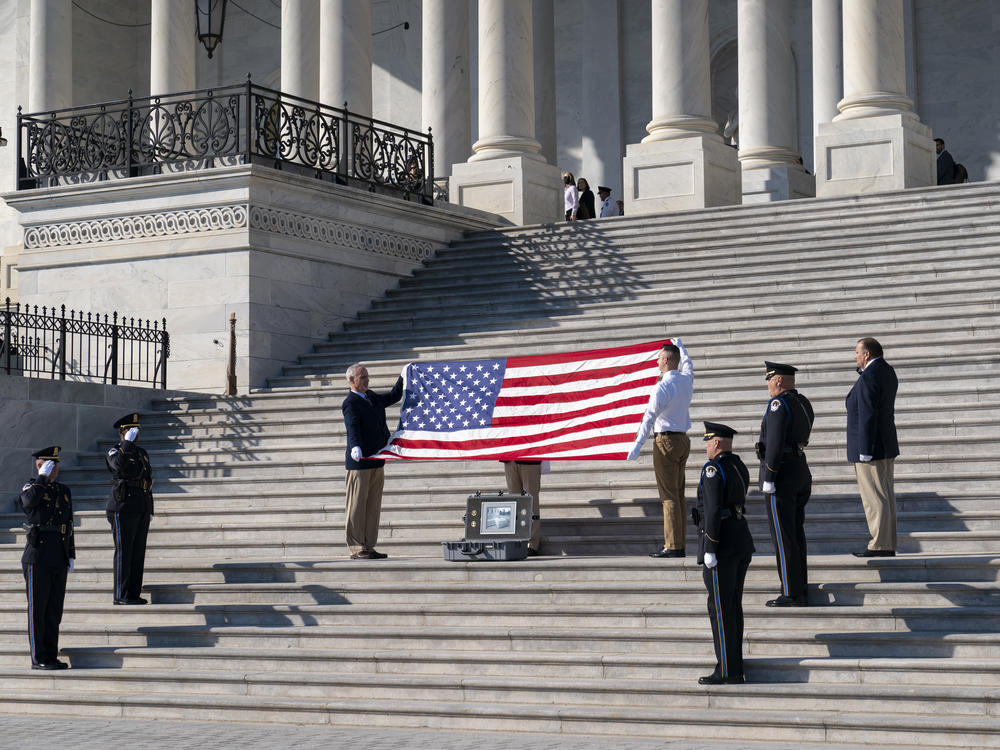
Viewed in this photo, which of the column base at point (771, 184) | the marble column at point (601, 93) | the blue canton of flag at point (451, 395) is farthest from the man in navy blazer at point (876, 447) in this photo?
the marble column at point (601, 93)

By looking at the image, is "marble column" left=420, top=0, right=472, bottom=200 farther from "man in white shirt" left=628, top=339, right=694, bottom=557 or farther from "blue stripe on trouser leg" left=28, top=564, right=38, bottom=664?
"blue stripe on trouser leg" left=28, top=564, right=38, bottom=664

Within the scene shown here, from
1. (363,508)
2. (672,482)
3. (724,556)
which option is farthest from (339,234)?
(724,556)

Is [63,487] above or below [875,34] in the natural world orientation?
below

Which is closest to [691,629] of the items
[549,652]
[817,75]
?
[549,652]

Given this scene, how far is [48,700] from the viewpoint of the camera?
13727 millimetres

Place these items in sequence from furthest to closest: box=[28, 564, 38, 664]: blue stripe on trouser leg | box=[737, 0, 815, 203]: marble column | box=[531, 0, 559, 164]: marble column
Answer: box=[531, 0, 559, 164]: marble column, box=[737, 0, 815, 203]: marble column, box=[28, 564, 38, 664]: blue stripe on trouser leg

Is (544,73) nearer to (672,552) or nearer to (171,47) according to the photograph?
(171,47)

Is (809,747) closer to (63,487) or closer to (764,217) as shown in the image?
(63,487)

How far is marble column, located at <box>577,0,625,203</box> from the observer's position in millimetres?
37188

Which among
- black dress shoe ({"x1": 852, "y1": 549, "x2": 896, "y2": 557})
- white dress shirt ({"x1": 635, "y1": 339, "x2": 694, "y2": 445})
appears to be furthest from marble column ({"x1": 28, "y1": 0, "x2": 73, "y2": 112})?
black dress shoe ({"x1": 852, "y1": 549, "x2": 896, "y2": 557})

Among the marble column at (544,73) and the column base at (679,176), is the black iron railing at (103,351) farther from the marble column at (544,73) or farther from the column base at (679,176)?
the marble column at (544,73)

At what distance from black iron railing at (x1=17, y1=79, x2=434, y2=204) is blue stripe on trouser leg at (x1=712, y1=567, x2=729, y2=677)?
12.7 meters

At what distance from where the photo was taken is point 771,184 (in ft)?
93.2

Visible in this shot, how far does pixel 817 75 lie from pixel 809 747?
22203 mm
